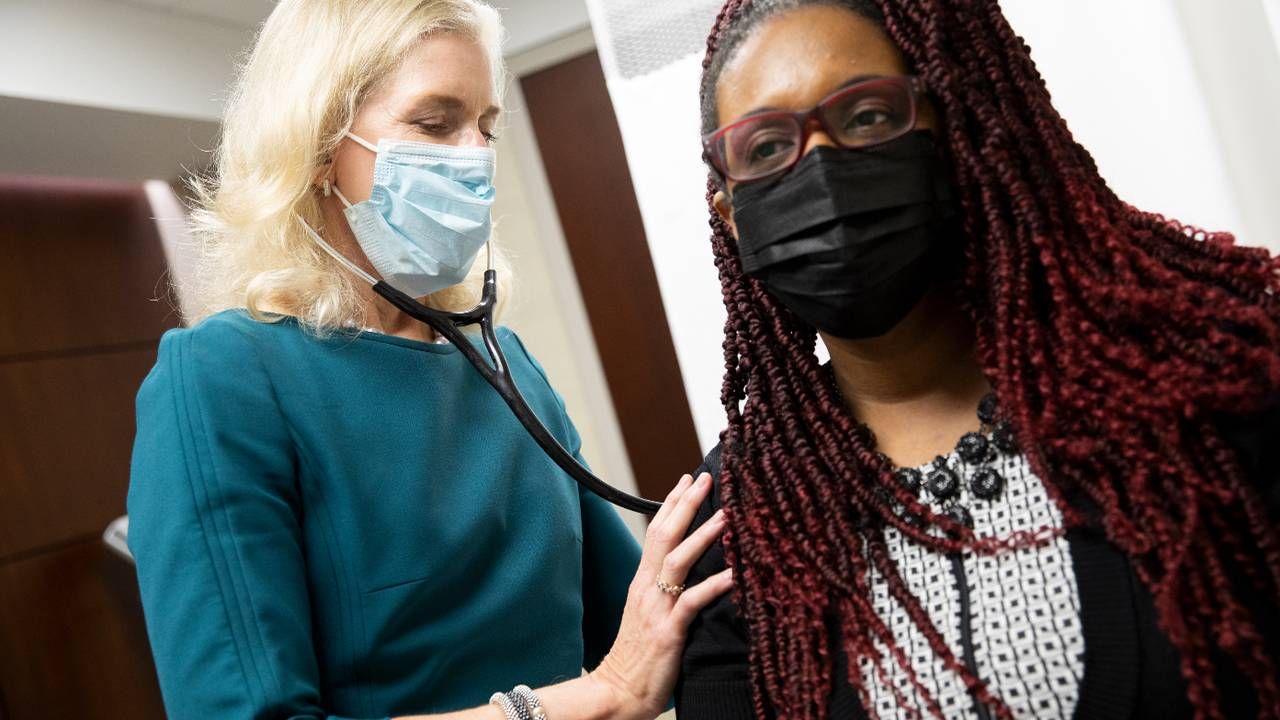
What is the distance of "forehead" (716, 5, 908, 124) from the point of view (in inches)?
40.4

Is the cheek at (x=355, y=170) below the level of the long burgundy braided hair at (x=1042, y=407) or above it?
above

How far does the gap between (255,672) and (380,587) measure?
0.62 feet

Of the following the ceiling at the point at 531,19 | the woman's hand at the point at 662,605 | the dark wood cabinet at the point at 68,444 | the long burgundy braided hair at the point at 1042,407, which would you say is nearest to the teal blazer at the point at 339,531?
the woman's hand at the point at 662,605

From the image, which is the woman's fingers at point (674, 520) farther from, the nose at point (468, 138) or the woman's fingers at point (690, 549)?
the nose at point (468, 138)

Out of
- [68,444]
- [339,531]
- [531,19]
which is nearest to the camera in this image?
[339,531]

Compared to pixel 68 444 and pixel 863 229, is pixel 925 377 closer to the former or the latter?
pixel 863 229

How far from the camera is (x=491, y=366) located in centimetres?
166

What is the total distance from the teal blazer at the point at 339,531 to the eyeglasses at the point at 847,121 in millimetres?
690

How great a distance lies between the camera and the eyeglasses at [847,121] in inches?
39.8

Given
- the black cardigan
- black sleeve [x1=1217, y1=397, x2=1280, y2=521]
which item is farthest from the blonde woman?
black sleeve [x1=1217, y1=397, x2=1280, y2=521]

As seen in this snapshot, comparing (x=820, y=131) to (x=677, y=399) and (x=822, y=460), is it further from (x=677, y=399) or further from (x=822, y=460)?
(x=677, y=399)

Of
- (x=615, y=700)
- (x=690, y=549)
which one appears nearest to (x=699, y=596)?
(x=690, y=549)

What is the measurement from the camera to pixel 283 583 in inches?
52.7

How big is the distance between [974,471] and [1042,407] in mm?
86
